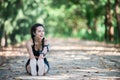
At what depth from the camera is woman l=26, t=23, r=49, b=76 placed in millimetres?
11445

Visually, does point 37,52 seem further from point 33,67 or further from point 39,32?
point 33,67

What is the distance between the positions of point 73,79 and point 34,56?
1.54 meters

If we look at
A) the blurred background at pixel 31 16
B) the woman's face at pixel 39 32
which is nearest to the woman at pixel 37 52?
the woman's face at pixel 39 32

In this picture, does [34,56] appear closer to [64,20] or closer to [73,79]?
[73,79]

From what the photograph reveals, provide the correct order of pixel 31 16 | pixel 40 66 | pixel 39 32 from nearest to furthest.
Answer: pixel 40 66
pixel 39 32
pixel 31 16

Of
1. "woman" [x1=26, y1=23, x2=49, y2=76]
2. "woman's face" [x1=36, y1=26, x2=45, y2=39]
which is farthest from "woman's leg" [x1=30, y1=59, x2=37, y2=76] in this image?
"woman's face" [x1=36, y1=26, x2=45, y2=39]

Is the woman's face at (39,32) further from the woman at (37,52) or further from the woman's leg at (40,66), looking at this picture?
the woman's leg at (40,66)

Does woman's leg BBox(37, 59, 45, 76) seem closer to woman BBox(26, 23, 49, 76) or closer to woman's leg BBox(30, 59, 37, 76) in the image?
woman BBox(26, 23, 49, 76)

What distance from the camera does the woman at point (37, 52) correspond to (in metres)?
11.4

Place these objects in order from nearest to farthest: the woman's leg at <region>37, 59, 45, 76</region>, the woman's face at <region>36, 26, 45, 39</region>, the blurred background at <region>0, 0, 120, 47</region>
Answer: the woman's leg at <region>37, 59, 45, 76</region> < the woman's face at <region>36, 26, 45, 39</region> < the blurred background at <region>0, 0, 120, 47</region>

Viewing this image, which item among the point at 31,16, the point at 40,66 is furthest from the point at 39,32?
the point at 31,16

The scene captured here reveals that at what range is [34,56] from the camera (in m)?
11.7

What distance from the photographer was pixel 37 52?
12055 millimetres

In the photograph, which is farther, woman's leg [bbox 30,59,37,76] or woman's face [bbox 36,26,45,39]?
woman's face [bbox 36,26,45,39]
